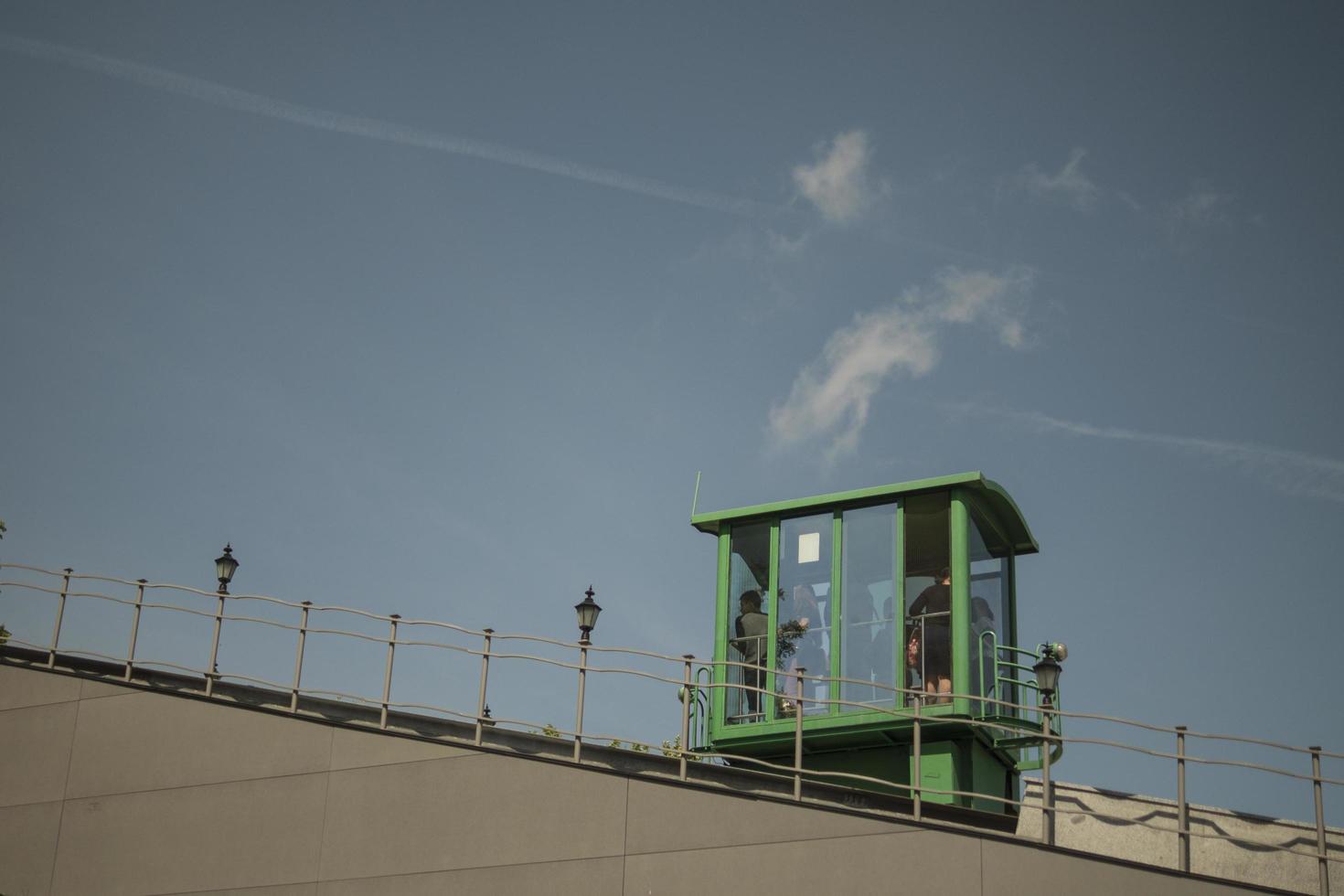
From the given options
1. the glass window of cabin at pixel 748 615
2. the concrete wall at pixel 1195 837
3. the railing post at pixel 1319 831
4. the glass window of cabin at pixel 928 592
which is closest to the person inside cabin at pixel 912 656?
the glass window of cabin at pixel 928 592

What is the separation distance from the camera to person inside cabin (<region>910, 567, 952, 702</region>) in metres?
16.6

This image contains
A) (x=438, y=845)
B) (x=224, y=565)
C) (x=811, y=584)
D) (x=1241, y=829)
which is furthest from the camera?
(x=224, y=565)

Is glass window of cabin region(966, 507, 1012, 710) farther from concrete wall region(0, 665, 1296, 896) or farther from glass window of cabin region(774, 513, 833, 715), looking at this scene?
concrete wall region(0, 665, 1296, 896)

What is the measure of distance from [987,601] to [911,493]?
62.5 inches

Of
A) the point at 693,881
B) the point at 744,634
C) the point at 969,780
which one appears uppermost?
the point at 744,634

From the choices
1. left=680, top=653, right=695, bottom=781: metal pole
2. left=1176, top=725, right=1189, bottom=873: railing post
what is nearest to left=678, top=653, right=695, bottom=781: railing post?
left=680, top=653, right=695, bottom=781: metal pole

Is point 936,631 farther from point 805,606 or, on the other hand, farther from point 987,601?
point 805,606

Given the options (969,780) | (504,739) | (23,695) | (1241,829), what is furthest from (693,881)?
(23,695)

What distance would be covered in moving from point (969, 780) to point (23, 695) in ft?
34.1

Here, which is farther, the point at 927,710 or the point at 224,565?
the point at 224,565

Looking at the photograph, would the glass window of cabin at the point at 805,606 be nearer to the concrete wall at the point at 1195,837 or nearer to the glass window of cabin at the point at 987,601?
the glass window of cabin at the point at 987,601

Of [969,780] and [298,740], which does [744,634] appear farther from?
[298,740]

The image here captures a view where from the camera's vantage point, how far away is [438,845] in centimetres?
1504

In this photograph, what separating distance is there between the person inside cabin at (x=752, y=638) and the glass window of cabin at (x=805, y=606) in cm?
21
